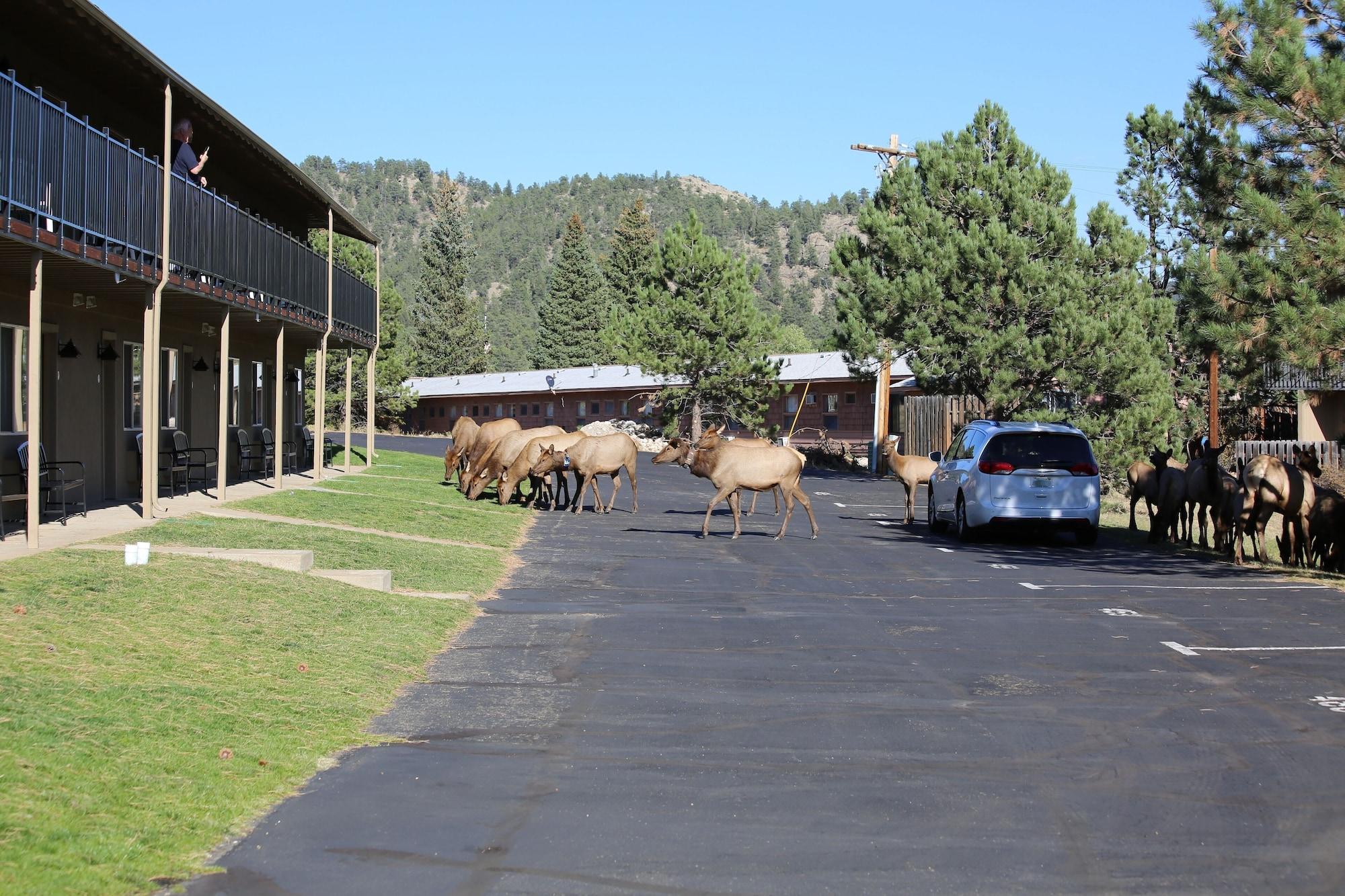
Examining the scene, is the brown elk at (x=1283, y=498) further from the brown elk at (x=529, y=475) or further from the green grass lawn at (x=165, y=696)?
the brown elk at (x=529, y=475)

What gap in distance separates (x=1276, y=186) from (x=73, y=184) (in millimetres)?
14486

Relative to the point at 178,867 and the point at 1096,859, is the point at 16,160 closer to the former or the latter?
the point at 178,867

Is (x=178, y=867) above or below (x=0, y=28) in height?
below

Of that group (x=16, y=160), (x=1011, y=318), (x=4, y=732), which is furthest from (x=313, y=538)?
(x=1011, y=318)

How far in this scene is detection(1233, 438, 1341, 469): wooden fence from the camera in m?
35.3

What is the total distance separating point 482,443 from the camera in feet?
104

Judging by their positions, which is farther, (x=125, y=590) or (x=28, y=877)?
(x=125, y=590)

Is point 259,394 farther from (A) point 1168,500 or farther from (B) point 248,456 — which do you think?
(A) point 1168,500

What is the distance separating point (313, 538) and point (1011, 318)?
2782 cm

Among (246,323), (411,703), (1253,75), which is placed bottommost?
(411,703)

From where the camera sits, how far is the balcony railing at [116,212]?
46.4 feet

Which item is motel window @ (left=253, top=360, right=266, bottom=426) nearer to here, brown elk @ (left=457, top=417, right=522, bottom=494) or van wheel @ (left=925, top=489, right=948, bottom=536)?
brown elk @ (left=457, top=417, right=522, bottom=494)

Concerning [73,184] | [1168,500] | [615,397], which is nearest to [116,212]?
[73,184]

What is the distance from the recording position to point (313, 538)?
1680 cm
